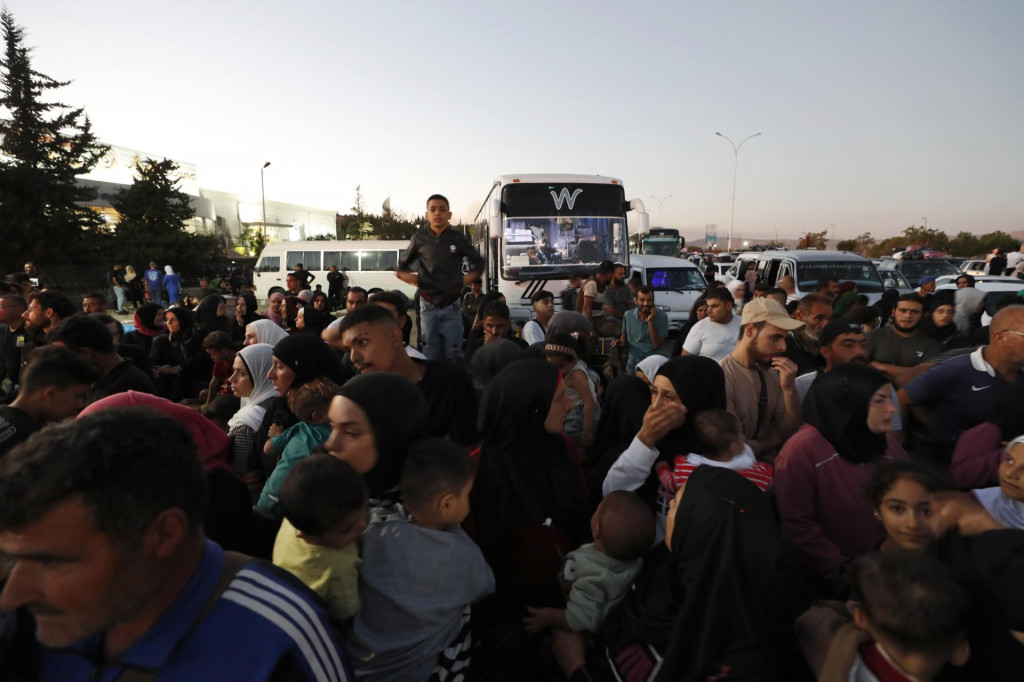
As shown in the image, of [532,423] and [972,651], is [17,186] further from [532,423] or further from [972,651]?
[972,651]

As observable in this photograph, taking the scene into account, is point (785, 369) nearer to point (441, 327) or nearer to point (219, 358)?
point (441, 327)

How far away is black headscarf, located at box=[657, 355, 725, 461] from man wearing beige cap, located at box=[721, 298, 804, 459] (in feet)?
2.50

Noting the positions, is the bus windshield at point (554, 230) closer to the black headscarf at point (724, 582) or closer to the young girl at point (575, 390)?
the young girl at point (575, 390)

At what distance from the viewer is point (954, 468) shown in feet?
8.78

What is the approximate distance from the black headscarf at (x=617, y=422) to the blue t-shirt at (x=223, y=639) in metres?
2.02

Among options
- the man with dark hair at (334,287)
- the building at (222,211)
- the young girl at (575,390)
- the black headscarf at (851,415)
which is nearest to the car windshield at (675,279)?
the young girl at (575,390)

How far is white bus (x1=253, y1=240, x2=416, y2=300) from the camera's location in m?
23.3

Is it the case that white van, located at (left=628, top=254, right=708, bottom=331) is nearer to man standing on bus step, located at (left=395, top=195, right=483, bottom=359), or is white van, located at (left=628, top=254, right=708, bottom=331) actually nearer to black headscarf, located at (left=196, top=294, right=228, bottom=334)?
man standing on bus step, located at (left=395, top=195, right=483, bottom=359)

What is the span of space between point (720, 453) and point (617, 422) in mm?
961

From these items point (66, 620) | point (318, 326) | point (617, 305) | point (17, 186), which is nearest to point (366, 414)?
point (66, 620)

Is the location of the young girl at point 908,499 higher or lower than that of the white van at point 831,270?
lower

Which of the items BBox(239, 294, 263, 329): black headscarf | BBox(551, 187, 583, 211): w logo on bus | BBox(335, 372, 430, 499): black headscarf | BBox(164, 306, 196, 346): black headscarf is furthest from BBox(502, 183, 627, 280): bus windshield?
BBox(335, 372, 430, 499): black headscarf

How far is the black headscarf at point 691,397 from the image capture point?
8.65 ft

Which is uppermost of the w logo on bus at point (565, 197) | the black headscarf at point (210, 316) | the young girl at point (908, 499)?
the w logo on bus at point (565, 197)
